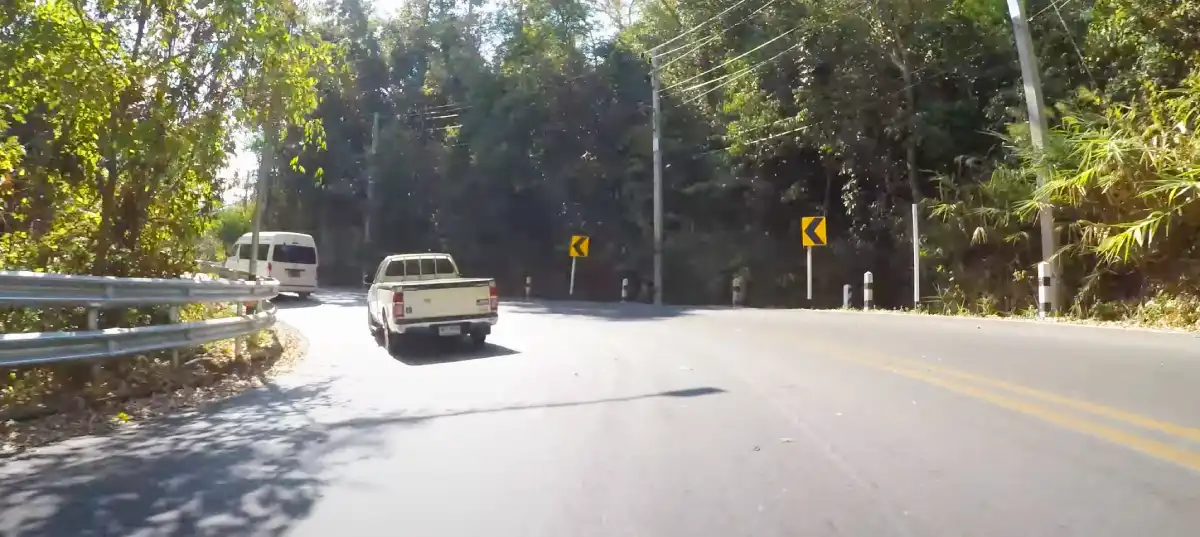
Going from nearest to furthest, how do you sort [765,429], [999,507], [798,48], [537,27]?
[999,507], [765,429], [798,48], [537,27]

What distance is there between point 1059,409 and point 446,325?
30.2 ft

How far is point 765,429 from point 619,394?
243 centimetres

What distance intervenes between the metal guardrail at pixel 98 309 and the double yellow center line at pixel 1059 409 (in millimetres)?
7631

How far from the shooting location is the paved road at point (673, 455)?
5.35m

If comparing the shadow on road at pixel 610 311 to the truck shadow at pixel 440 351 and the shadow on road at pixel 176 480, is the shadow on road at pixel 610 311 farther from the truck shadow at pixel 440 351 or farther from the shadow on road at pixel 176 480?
the shadow on road at pixel 176 480

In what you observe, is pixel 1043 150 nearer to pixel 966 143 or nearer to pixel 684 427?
pixel 966 143

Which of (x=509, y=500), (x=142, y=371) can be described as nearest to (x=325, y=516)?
(x=509, y=500)

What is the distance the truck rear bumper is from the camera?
14.9 metres

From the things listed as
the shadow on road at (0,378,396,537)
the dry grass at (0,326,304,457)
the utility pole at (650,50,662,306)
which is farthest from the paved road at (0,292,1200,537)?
the utility pole at (650,50,662,306)

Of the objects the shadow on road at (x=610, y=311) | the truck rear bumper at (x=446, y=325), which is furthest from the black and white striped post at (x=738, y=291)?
the truck rear bumper at (x=446, y=325)

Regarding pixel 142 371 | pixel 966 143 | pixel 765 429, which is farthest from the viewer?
pixel 966 143

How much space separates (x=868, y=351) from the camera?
13.3 metres

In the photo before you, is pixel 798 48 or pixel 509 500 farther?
pixel 798 48

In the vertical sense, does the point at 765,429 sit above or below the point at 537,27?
below
